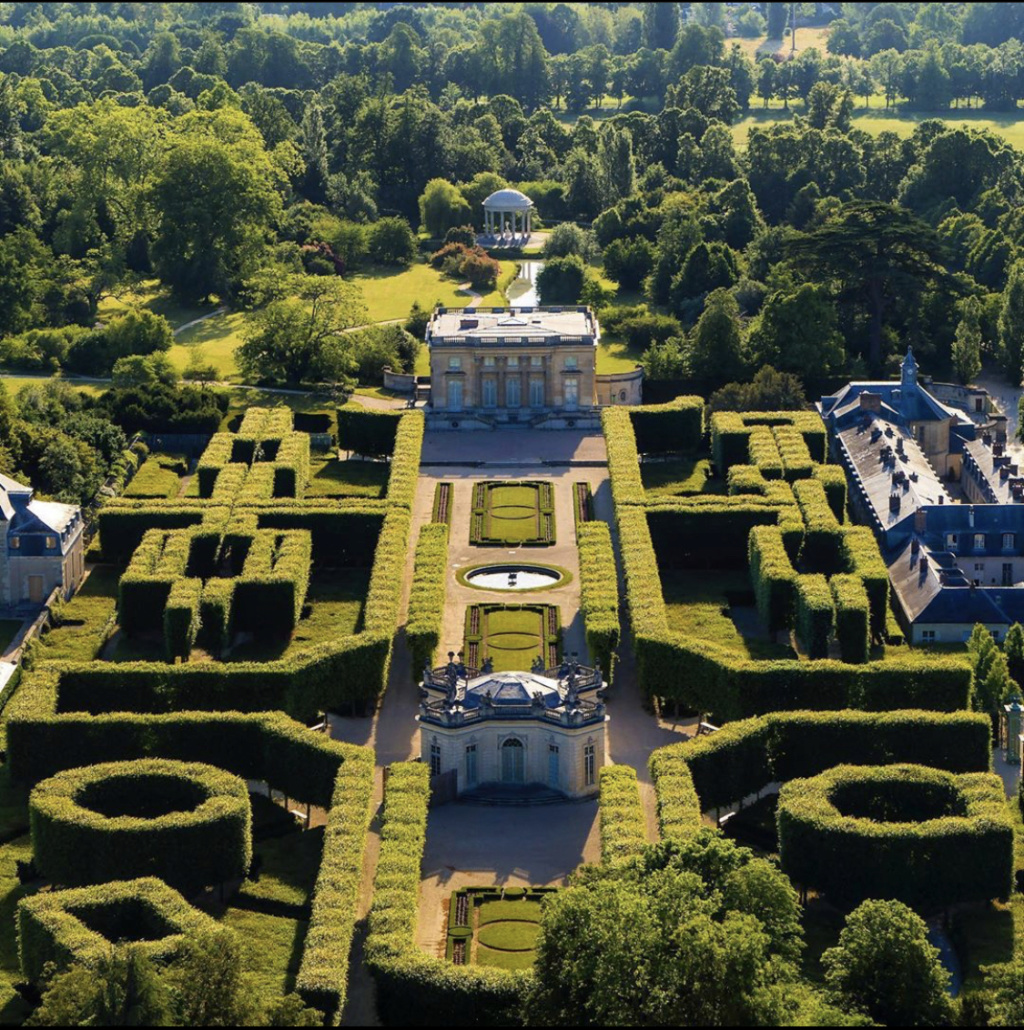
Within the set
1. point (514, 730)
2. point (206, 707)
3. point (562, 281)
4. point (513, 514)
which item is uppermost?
point (514, 730)

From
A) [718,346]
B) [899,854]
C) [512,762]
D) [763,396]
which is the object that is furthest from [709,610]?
[718,346]

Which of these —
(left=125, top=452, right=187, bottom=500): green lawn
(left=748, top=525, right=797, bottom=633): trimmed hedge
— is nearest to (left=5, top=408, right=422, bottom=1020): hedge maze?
(left=125, top=452, right=187, bottom=500): green lawn

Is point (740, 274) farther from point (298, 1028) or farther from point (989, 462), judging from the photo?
point (298, 1028)

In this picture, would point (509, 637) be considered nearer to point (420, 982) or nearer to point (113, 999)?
point (420, 982)

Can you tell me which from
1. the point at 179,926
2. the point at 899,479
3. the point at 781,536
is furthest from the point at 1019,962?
the point at 899,479

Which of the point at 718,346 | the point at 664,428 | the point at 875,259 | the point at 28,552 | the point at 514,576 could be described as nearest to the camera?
the point at 28,552

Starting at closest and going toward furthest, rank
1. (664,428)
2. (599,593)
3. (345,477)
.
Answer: (599,593) → (345,477) → (664,428)

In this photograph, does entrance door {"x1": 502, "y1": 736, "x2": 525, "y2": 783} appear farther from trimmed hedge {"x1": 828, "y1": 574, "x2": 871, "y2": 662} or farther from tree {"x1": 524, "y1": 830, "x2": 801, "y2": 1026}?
trimmed hedge {"x1": 828, "y1": 574, "x2": 871, "y2": 662}
